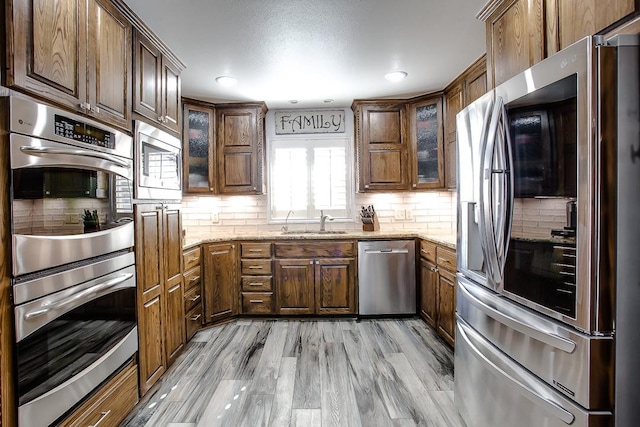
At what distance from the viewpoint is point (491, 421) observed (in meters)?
1.47

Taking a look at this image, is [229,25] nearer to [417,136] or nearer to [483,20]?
[483,20]

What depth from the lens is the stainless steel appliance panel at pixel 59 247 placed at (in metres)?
1.23

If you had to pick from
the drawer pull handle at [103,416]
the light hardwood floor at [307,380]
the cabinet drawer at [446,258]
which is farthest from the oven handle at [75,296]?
the cabinet drawer at [446,258]

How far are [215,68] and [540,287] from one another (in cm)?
276

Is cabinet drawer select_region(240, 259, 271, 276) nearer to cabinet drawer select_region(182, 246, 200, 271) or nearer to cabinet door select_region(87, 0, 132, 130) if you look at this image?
cabinet drawer select_region(182, 246, 200, 271)

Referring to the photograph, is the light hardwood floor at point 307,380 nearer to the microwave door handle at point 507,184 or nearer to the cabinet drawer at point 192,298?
the cabinet drawer at point 192,298

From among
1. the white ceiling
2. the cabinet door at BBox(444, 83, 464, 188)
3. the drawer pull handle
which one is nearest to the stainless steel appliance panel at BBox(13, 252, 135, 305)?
the drawer pull handle

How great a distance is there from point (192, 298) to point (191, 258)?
364mm

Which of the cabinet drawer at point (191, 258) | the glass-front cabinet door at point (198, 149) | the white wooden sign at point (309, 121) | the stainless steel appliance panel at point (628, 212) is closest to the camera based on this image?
the stainless steel appliance panel at point (628, 212)

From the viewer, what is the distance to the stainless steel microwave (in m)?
2.06

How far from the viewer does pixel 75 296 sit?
1478 mm

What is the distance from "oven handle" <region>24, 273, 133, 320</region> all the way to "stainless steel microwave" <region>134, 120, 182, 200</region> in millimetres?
504

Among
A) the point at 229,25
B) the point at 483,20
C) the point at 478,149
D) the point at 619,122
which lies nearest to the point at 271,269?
the point at 229,25

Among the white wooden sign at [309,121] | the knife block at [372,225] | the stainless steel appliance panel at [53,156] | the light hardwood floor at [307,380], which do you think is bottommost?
the light hardwood floor at [307,380]
